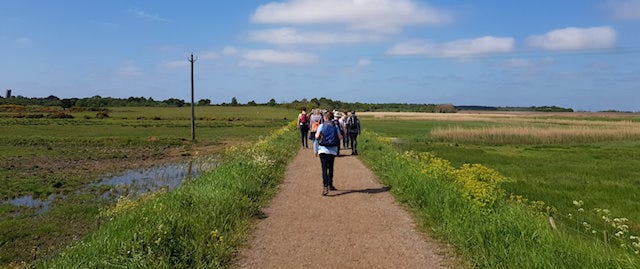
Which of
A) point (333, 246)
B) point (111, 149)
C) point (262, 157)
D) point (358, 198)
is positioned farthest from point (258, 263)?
point (111, 149)

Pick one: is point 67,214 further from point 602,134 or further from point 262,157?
point 602,134

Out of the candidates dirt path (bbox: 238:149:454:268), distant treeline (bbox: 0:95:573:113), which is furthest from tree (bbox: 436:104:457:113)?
dirt path (bbox: 238:149:454:268)

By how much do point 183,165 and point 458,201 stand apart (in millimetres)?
18909

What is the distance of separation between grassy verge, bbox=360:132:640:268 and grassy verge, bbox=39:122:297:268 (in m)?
3.08

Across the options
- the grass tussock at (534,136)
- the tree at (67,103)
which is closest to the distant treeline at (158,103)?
the tree at (67,103)

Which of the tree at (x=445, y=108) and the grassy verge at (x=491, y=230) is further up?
the tree at (x=445, y=108)

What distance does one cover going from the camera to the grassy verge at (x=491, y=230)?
18.2 feet

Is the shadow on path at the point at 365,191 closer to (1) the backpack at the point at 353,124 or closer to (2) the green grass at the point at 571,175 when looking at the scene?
(2) the green grass at the point at 571,175

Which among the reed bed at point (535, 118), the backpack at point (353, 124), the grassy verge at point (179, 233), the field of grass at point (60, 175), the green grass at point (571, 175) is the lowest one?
the field of grass at point (60, 175)

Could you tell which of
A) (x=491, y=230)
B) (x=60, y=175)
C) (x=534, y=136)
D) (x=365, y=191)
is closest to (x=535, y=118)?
(x=534, y=136)

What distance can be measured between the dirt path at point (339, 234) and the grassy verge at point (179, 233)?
1.16ft

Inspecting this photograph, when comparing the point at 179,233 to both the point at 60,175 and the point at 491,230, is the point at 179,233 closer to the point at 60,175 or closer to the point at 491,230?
the point at 491,230

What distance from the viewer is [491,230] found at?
262 inches

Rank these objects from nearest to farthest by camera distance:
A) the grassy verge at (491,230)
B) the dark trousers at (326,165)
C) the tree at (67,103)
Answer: the grassy verge at (491,230)
the dark trousers at (326,165)
the tree at (67,103)
